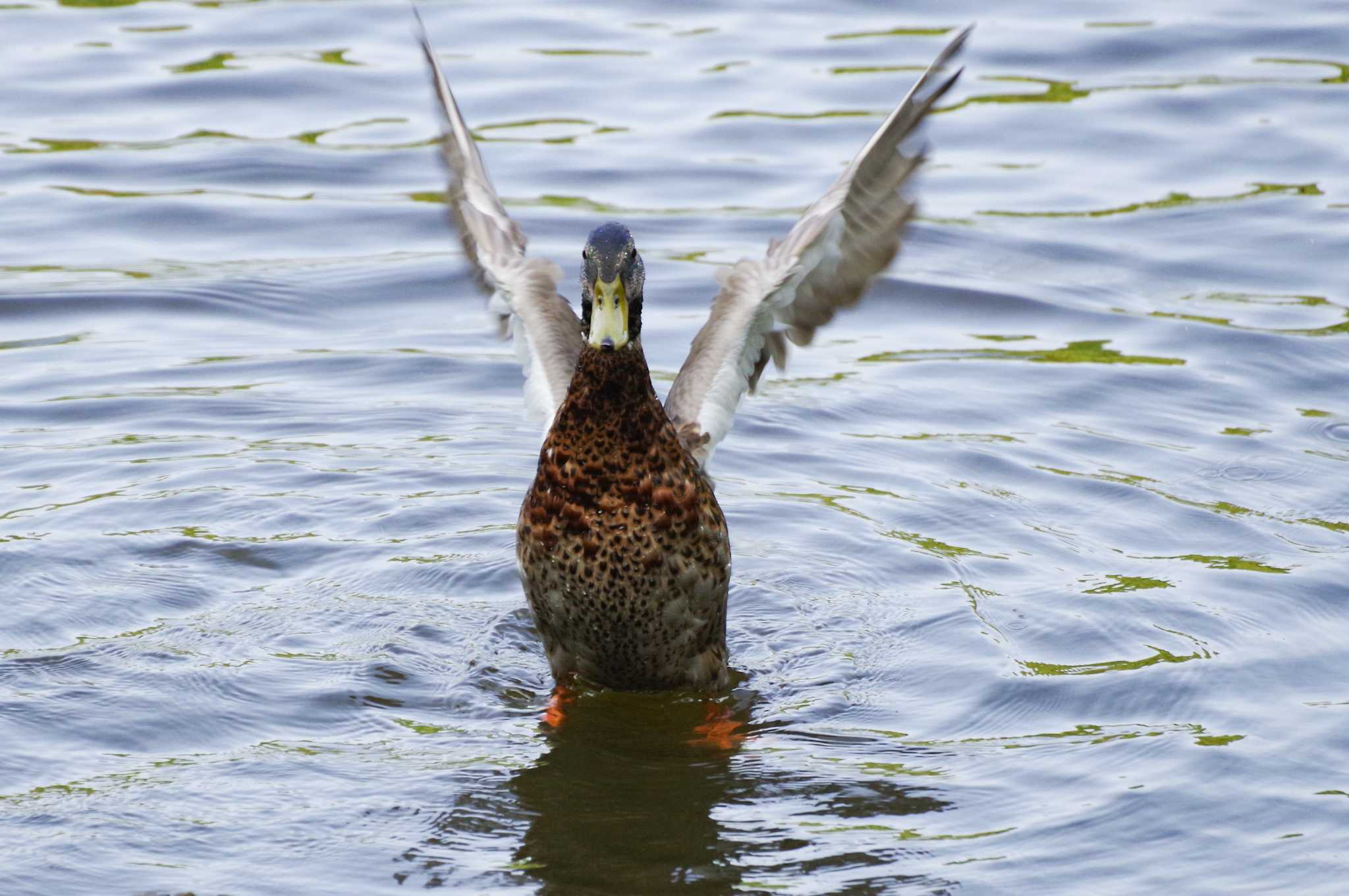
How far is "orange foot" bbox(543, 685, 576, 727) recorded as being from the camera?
589cm

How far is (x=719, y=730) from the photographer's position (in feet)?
19.2

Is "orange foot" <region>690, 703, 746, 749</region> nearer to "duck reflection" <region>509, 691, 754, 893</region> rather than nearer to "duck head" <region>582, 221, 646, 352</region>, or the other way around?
"duck reflection" <region>509, 691, 754, 893</region>

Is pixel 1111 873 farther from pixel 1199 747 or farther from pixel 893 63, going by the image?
pixel 893 63

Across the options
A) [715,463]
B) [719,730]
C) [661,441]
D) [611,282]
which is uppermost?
[611,282]

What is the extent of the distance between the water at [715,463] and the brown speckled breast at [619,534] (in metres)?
0.29

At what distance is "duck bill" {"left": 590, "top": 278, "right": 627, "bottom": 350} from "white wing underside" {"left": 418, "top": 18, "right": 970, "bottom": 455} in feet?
2.35

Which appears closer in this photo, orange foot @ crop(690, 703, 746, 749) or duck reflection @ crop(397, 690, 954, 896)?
duck reflection @ crop(397, 690, 954, 896)

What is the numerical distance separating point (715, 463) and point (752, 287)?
70.3 inches

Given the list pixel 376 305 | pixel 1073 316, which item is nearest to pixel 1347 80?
pixel 1073 316

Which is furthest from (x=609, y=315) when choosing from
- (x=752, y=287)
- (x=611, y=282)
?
(x=752, y=287)

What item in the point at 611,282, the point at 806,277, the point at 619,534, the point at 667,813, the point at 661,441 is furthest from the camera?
the point at 806,277

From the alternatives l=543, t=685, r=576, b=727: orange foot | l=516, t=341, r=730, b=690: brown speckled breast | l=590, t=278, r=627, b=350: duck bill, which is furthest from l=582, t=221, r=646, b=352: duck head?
l=543, t=685, r=576, b=727: orange foot

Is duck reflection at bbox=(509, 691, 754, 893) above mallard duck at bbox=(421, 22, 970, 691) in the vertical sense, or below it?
below

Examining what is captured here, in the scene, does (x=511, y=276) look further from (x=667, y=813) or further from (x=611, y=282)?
(x=667, y=813)
